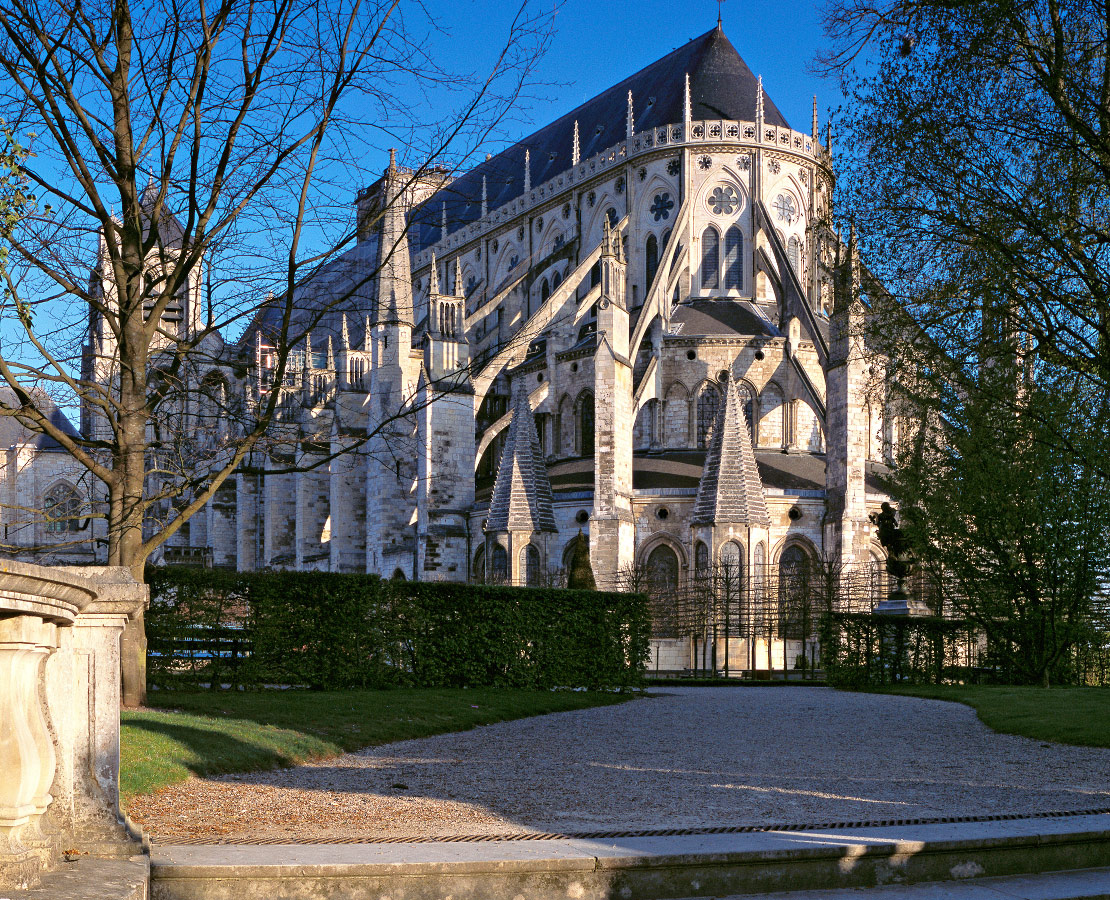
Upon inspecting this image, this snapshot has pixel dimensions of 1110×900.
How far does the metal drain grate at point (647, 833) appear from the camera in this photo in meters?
6.25

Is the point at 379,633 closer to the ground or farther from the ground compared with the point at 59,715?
closer to the ground

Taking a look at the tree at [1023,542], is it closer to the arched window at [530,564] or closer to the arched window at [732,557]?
the arched window at [732,557]

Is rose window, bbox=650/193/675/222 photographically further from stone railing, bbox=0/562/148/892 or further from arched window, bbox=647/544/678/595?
stone railing, bbox=0/562/148/892

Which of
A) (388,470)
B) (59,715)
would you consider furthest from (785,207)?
(59,715)

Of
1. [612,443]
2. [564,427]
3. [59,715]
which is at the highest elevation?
[564,427]

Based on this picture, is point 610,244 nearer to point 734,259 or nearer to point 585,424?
point 585,424

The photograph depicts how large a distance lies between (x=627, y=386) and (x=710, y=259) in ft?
33.4

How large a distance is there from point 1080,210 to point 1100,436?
9.13ft

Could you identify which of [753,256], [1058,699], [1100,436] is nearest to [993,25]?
[1100,436]

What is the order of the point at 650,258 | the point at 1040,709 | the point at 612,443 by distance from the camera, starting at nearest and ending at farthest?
the point at 1040,709 → the point at 612,443 → the point at 650,258

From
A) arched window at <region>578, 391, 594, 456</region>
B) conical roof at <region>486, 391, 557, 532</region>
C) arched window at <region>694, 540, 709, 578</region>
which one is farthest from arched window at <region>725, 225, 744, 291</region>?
arched window at <region>694, 540, 709, 578</region>

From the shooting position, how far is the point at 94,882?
4.75 metres

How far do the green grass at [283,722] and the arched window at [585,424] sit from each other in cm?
2470

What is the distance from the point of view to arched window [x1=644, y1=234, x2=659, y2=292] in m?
45.7
